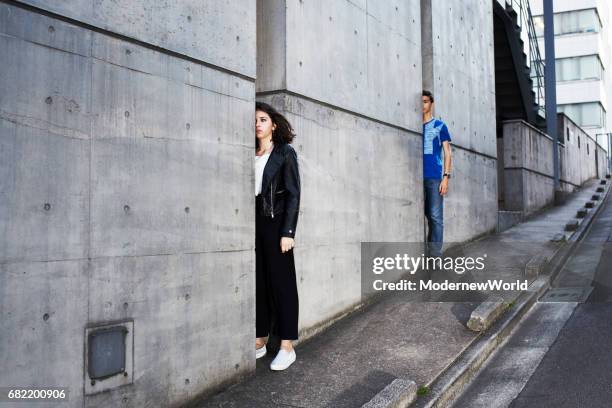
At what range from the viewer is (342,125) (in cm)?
563

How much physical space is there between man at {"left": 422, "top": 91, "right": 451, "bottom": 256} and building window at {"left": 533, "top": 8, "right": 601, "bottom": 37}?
117 ft

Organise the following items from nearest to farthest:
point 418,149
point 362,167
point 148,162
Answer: point 148,162
point 362,167
point 418,149

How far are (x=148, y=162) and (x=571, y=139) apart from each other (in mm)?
19907

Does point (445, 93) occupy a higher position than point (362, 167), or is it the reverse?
point (445, 93)

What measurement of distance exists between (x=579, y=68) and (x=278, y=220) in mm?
41288

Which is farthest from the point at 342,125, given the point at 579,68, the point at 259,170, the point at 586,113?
the point at 579,68

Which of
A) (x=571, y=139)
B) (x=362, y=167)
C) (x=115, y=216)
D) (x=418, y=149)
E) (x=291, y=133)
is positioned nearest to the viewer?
(x=115, y=216)

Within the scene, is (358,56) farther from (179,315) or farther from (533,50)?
(533,50)

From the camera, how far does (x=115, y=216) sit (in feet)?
10.5

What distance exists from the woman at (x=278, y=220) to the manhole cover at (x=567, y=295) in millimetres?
3344

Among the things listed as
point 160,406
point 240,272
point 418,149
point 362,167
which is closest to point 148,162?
point 240,272

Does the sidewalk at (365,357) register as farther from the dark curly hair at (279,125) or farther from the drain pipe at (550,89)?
the drain pipe at (550,89)

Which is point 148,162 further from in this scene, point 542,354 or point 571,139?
point 571,139

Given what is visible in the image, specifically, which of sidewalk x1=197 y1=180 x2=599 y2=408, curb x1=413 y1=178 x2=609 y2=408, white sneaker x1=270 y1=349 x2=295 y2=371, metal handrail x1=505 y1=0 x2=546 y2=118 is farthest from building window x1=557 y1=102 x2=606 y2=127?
white sneaker x1=270 y1=349 x2=295 y2=371
